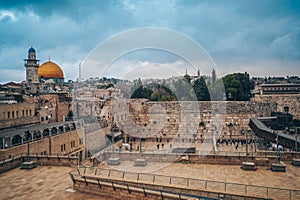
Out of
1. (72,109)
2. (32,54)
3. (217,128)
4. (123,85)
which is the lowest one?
(217,128)

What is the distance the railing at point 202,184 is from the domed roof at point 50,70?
46.4m

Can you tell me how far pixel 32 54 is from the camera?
53312 millimetres

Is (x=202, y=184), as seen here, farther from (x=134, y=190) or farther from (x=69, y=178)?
(x=69, y=178)

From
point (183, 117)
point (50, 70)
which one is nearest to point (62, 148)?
point (183, 117)

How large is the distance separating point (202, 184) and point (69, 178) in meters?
4.90

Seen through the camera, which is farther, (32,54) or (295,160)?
(32,54)

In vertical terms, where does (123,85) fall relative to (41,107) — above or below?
above

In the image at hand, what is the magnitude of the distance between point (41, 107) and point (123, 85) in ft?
48.4

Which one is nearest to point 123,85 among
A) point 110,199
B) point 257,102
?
point 257,102

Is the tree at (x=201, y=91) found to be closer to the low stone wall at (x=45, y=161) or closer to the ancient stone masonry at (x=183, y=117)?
the ancient stone masonry at (x=183, y=117)

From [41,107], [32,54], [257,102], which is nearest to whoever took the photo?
[41,107]

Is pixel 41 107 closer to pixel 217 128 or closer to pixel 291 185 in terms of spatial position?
pixel 217 128

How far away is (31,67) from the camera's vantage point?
52.7 m

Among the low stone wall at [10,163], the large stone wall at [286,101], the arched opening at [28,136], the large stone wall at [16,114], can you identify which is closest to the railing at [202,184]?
the low stone wall at [10,163]
